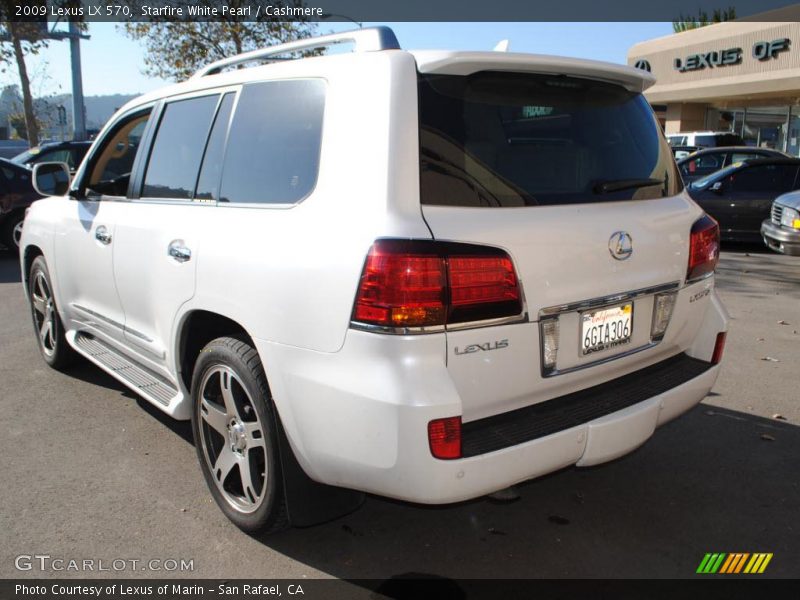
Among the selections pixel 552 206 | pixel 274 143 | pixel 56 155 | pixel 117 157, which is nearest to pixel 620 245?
pixel 552 206

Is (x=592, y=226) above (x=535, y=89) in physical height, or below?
below

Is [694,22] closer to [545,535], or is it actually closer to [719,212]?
[719,212]

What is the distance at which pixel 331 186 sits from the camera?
267cm

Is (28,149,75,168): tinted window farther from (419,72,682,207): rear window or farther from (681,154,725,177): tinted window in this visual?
(419,72,682,207): rear window

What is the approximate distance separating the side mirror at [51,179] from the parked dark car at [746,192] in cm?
981

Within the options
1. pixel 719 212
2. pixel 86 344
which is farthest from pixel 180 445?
pixel 719 212

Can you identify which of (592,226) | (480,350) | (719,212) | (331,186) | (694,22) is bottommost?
(719,212)

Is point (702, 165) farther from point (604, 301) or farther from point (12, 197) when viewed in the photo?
point (604, 301)

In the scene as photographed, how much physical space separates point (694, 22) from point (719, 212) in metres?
34.6

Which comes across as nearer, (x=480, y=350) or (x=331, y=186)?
(x=480, y=350)

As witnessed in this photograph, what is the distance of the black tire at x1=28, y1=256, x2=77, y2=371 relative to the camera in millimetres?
5371

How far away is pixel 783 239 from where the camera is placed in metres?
9.70

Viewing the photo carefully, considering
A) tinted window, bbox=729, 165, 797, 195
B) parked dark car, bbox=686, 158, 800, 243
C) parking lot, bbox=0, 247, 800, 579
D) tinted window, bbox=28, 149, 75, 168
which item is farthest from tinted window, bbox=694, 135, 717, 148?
parking lot, bbox=0, 247, 800, 579

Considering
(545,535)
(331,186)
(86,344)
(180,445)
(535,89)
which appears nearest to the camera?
(331,186)
